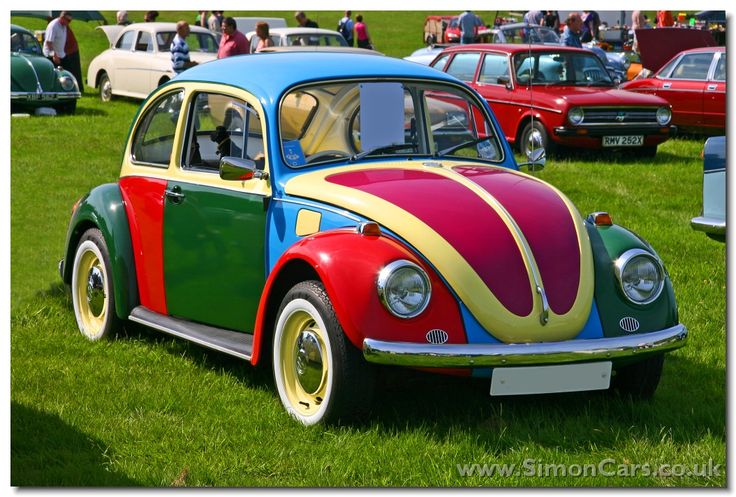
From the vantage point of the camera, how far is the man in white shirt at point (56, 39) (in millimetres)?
19297

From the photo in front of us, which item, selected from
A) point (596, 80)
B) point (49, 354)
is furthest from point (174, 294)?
point (596, 80)

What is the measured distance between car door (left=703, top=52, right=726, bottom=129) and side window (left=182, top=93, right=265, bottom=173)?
34.5 ft

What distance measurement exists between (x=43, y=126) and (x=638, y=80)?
8.68 metres

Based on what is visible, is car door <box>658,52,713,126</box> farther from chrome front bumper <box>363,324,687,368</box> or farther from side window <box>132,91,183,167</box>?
chrome front bumper <box>363,324,687,368</box>

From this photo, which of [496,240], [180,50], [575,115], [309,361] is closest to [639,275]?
[496,240]

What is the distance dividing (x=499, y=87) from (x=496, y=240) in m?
10.1

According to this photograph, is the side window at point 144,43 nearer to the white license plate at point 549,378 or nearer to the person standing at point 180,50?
the person standing at point 180,50

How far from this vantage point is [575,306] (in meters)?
5.25

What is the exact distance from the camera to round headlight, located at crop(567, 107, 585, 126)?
14023 mm

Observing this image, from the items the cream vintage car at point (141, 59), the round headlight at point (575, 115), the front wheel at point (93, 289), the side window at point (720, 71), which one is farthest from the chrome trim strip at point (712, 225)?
the cream vintage car at point (141, 59)

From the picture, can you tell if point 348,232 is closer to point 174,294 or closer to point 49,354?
point 174,294

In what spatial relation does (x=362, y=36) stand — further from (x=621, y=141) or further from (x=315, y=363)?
(x=315, y=363)

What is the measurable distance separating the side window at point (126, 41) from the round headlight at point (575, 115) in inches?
382

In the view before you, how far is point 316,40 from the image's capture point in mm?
21328
